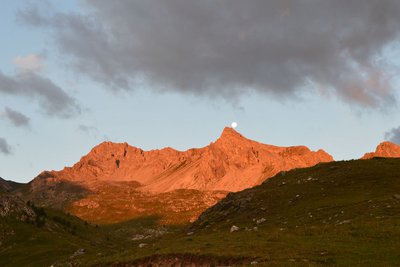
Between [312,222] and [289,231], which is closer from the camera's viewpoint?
[289,231]

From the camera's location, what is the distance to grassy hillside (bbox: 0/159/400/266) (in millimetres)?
32094

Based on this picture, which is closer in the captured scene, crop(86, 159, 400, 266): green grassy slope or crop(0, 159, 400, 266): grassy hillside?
crop(86, 159, 400, 266): green grassy slope

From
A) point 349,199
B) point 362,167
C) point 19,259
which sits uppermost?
point 362,167

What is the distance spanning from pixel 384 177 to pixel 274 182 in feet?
83.1

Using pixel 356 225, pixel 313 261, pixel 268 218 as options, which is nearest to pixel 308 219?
pixel 268 218

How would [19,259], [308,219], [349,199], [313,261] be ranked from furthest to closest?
1. [19,259]
2. [349,199]
3. [308,219]
4. [313,261]

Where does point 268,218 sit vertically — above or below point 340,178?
below

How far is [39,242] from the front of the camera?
70500 mm

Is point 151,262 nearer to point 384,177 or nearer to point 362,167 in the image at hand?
point 384,177

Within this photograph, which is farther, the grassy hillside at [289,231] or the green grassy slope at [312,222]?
the grassy hillside at [289,231]

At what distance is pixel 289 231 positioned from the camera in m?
43.5

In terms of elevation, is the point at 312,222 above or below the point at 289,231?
above

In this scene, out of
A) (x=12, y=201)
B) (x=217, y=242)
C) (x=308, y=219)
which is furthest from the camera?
(x=12, y=201)

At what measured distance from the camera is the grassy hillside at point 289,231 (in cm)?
3209
